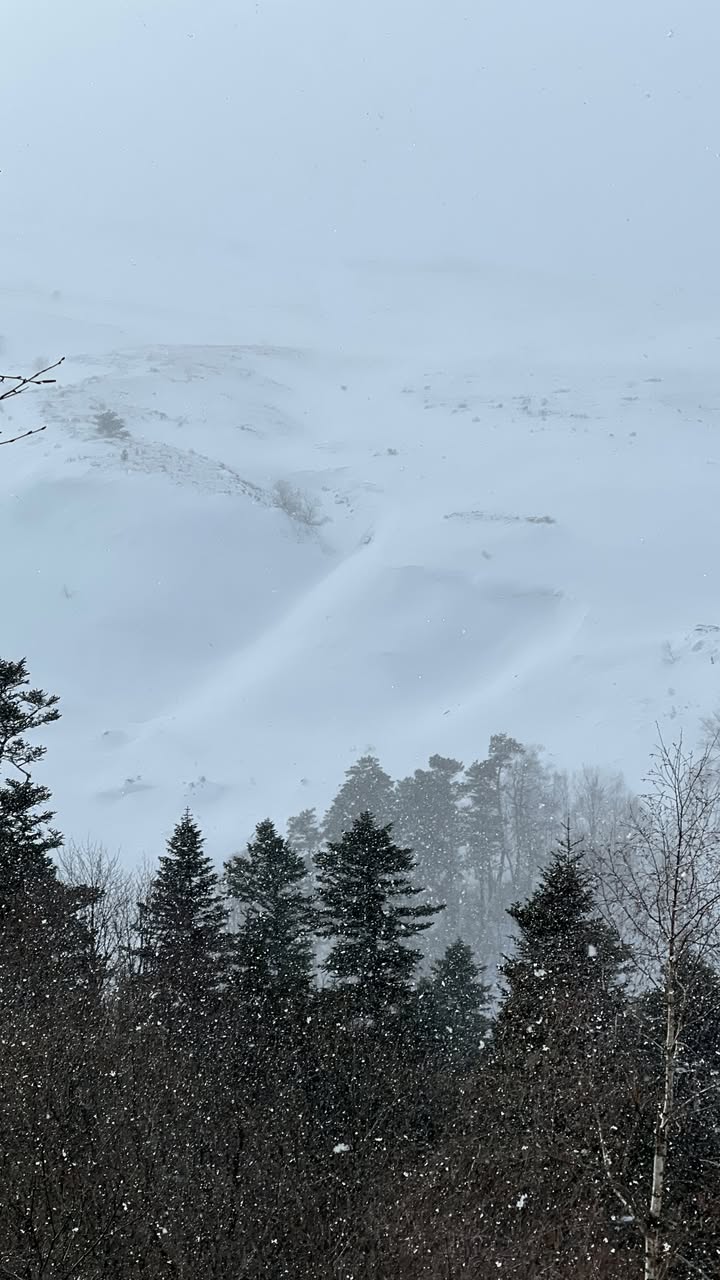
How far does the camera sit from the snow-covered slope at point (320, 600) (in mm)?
88750

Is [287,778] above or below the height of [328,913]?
above

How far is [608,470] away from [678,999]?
162 m

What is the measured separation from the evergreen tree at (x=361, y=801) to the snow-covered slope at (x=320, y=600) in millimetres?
16908

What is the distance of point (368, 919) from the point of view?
23.5 meters

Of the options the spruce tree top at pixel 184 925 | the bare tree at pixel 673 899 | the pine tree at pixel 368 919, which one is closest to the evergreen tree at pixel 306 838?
the spruce tree top at pixel 184 925

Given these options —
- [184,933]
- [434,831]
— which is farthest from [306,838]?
[184,933]

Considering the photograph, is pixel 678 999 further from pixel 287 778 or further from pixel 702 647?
pixel 702 647

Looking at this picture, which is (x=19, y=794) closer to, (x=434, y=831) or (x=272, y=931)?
(x=272, y=931)

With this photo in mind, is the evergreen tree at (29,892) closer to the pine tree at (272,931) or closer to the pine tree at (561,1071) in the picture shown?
the pine tree at (272,931)

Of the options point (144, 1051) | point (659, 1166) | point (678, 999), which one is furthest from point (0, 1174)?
point (678, 999)

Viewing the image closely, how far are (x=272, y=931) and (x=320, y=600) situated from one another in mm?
98356

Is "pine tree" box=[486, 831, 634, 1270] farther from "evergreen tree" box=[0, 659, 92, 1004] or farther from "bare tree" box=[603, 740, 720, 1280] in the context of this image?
"evergreen tree" box=[0, 659, 92, 1004]

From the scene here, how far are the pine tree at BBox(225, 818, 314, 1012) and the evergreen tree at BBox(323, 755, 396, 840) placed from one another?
30.8 m

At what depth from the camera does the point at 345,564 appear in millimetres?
132750
